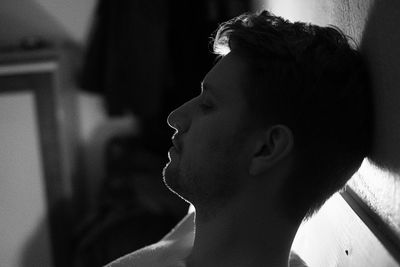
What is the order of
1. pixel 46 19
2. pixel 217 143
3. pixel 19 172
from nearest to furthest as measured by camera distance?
pixel 217 143, pixel 19 172, pixel 46 19

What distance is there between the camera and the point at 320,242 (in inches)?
39.9

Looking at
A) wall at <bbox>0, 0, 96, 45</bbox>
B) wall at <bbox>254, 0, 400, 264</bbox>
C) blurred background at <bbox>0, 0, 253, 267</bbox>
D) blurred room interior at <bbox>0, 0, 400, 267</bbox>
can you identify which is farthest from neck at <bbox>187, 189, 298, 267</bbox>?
wall at <bbox>0, 0, 96, 45</bbox>

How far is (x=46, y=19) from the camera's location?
244 centimetres

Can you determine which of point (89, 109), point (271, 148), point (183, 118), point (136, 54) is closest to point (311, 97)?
point (271, 148)

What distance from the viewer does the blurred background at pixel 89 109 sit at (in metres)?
2.11

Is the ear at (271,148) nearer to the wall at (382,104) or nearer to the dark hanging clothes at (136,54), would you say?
the wall at (382,104)

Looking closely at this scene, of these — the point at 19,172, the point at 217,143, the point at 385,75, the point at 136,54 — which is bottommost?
the point at 19,172

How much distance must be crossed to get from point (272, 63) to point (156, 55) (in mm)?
1440

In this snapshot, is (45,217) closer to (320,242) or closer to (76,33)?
(76,33)

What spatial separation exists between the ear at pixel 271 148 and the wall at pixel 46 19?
1775 mm

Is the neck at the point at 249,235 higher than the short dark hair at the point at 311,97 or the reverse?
the reverse

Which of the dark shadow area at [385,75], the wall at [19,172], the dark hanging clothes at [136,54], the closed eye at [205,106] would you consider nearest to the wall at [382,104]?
the dark shadow area at [385,75]

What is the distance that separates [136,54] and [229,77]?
1.40 m

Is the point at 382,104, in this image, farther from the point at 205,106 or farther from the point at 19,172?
the point at 19,172
